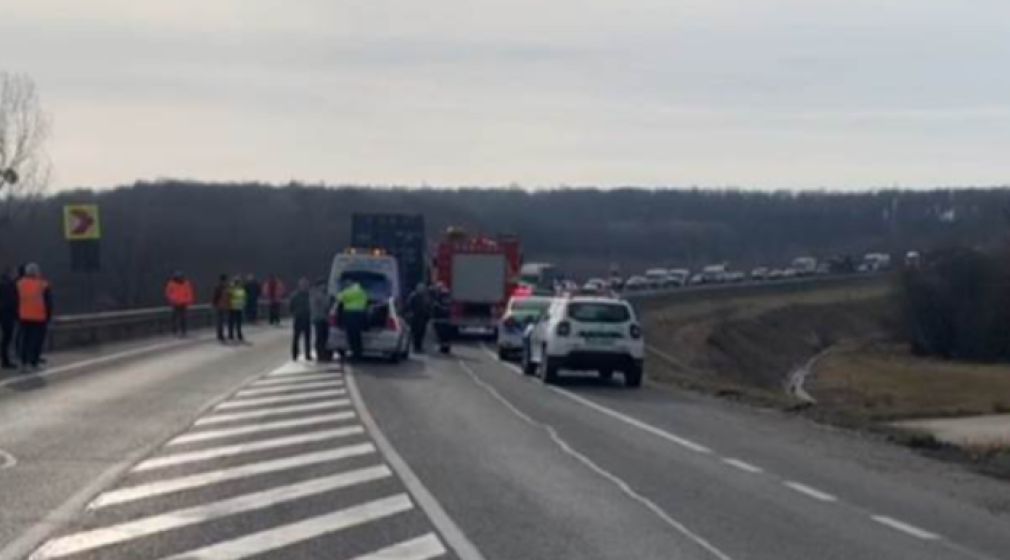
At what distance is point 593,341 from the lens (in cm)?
3828

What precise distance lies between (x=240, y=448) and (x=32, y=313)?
15.0 metres

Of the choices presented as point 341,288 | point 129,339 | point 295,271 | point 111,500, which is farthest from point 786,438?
point 295,271

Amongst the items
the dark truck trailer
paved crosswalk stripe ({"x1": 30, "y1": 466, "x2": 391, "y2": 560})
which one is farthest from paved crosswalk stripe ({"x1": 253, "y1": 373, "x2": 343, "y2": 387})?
the dark truck trailer

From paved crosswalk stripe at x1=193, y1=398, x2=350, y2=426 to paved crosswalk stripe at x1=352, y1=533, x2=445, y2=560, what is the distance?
11143 mm

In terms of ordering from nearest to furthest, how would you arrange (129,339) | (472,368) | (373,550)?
1. (373,550)
2. (472,368)
3. (129,339)

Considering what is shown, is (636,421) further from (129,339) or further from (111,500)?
(129,339)

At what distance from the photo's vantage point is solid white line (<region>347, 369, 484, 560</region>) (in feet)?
47.9

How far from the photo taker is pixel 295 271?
12512 cm

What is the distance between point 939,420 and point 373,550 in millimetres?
26546

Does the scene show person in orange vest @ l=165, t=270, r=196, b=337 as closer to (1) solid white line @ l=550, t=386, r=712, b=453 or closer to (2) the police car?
(2) the police car

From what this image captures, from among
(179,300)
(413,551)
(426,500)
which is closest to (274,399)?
(426,500)

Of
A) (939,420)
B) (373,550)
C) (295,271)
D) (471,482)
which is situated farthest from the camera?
(295,271)

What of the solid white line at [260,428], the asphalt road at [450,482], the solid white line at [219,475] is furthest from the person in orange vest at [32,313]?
the solid white line at [219,475]

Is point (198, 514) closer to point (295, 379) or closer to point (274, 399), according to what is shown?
point (274, 399)
